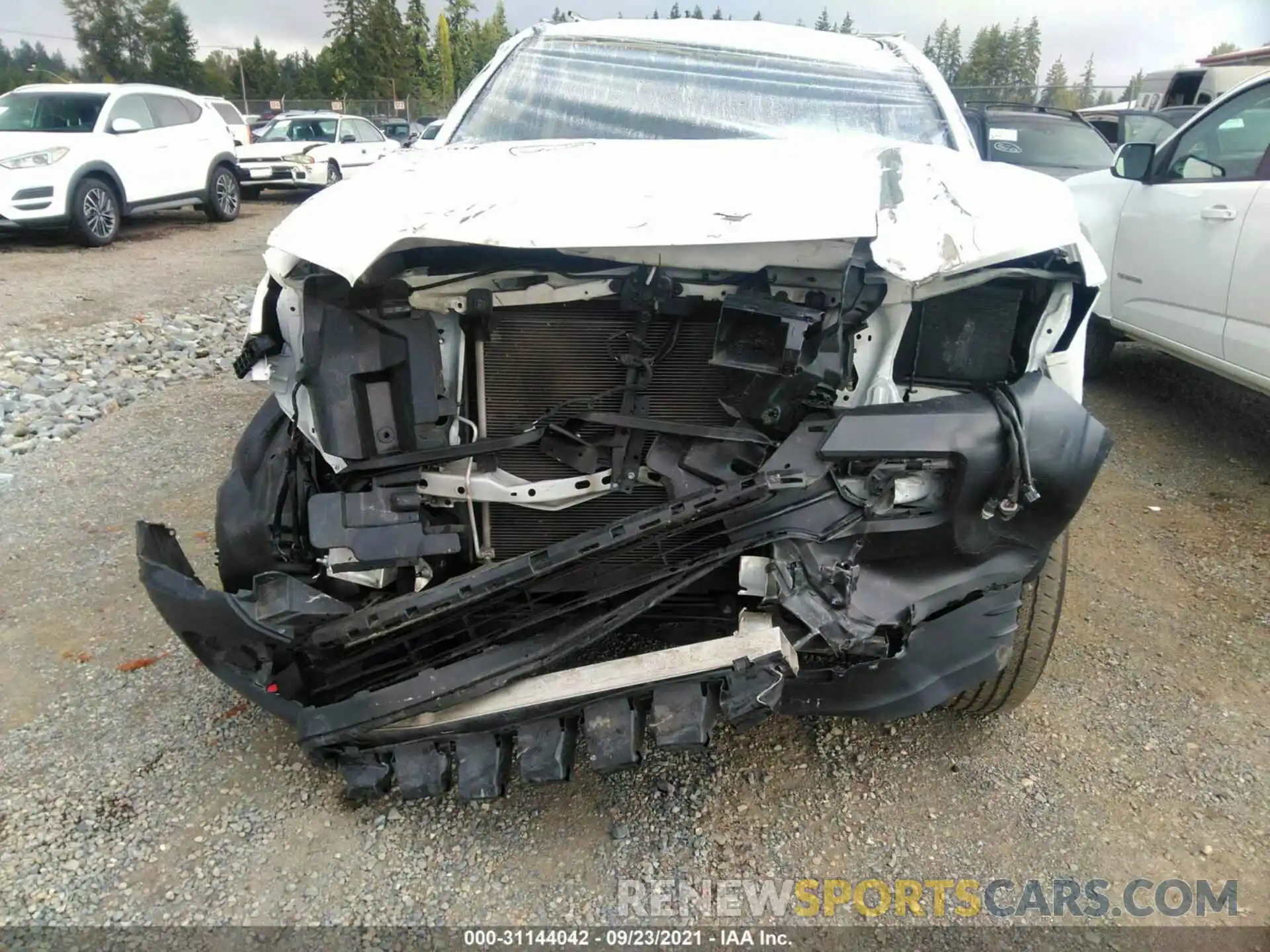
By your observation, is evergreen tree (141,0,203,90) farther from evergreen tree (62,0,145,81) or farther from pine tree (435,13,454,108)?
pine tree (435,13,454,108)

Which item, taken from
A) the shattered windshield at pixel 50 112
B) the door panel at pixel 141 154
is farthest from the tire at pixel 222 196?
the shattered windshield at pixel 50 112

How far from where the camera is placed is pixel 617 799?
2320 mm

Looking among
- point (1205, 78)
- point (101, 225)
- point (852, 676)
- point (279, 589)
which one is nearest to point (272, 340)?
point (279, 589)

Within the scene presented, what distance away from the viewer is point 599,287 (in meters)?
2.06

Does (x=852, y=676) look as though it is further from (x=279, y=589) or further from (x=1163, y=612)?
(x=1163, y=612)

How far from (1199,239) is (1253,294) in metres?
0.52

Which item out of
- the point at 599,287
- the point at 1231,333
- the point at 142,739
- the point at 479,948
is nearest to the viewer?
the point at 479,948

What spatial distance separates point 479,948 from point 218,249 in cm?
1036

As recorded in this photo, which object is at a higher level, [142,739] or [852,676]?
[852,676]

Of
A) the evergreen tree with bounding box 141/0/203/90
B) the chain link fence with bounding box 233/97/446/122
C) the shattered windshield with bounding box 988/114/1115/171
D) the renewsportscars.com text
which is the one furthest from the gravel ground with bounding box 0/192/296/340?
the evergreen tree with bounding box 141/0/203/90

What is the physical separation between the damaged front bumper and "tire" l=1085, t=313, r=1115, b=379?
3826mm

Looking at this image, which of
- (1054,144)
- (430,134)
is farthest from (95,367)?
(1054,144)

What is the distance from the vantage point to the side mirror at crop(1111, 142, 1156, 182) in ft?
14.7

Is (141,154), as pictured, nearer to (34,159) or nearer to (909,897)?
(34,159)
